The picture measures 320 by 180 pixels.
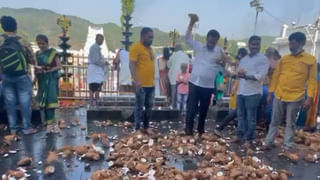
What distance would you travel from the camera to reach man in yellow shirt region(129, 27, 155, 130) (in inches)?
218

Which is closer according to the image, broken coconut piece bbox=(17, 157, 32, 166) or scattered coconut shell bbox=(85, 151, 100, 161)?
broken coconut piece bbox=(17, 157, 32, 166)

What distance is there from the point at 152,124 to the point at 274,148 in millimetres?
2634

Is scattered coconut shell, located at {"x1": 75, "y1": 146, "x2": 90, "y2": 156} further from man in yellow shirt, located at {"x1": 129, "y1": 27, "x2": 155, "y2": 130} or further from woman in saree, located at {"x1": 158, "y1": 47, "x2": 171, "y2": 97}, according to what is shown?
woman in saree, located at {"x1": 158, "y1": 47, "x2": 171, "y2": 97}

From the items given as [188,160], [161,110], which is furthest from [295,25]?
[188,160]

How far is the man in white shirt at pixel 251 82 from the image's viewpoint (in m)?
5.08

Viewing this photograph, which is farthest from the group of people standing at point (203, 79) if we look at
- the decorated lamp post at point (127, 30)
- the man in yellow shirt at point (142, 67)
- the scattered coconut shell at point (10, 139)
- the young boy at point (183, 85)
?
the decorated lamp post at point (127, 30)

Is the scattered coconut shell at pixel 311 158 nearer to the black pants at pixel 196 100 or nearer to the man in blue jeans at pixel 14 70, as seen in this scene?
the black pants at pixel 196 100

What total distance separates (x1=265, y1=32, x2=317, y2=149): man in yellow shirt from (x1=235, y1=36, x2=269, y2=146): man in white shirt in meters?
0.29

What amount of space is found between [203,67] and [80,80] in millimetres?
6890

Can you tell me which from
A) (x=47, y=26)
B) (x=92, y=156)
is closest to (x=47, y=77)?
(x=92, y=156)

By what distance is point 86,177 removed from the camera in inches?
146

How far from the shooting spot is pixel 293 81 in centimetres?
496

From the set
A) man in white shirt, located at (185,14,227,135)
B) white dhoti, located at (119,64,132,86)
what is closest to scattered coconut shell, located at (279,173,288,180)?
man in white shirt, located at (185,14,227,135)

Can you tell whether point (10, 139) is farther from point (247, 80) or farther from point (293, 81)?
point (293, 81)
